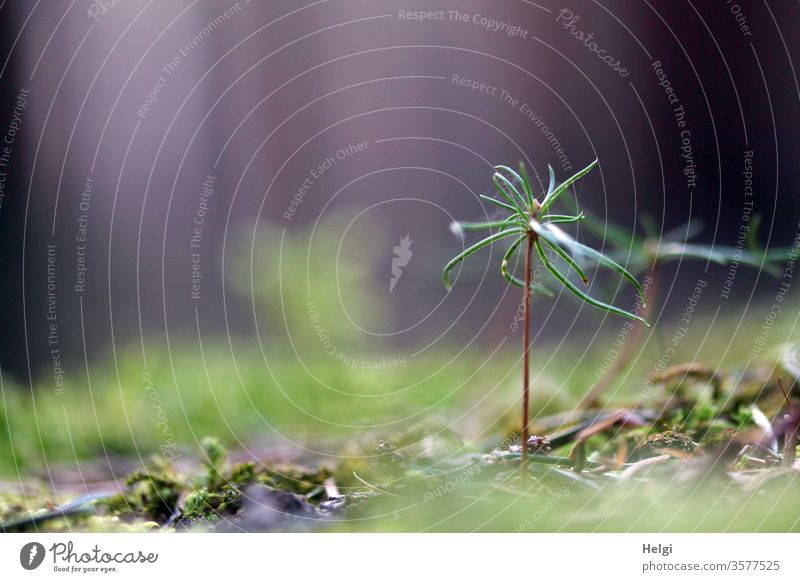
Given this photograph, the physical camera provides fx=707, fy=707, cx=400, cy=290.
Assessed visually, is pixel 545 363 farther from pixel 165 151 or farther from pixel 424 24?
pixel 165 151

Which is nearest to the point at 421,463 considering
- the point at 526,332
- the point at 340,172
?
the point at 526,332

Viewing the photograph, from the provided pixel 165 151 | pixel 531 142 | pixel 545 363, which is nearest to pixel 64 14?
pixel 165 151
